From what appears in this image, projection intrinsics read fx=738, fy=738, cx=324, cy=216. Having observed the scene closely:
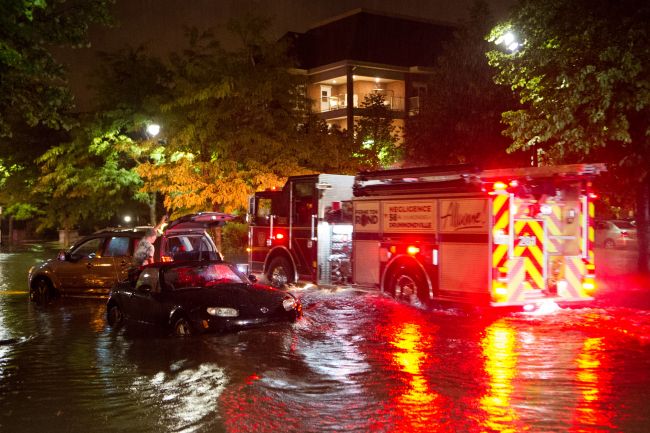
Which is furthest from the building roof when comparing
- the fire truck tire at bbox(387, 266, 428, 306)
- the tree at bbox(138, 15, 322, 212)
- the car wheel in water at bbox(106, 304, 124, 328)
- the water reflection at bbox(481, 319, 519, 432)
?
the water reflection at bbox(481, 319, 519, 432)

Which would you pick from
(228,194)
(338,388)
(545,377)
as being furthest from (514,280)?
(228,194)

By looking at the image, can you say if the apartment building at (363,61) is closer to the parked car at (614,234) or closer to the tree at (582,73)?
the parked car at (614,234)

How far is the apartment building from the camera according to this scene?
47.2m

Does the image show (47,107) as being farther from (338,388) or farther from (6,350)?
(338,388)

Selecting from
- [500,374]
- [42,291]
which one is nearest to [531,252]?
[500,374]

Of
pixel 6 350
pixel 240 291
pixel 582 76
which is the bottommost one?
pixel 6 350

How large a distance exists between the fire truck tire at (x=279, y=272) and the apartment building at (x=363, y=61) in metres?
28.6

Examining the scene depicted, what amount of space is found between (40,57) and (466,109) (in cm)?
1675

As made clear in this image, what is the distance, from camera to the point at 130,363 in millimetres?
9203

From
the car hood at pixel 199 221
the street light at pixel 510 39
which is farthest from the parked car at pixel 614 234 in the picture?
the car hood at pixel 199 221

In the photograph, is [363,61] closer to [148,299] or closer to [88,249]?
[88,249]

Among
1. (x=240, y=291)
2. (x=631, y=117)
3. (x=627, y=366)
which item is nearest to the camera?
(x=627, y=366)

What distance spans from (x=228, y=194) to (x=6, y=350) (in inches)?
568

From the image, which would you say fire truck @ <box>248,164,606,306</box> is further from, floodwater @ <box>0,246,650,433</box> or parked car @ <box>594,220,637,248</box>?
parked car @ <box>594,220,637,248</box>
